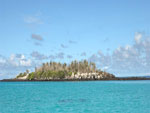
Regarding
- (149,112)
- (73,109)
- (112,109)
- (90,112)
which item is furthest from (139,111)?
(73,109)

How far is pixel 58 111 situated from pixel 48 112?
87.3 inches

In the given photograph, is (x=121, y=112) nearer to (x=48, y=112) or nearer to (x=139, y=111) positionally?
(x=139, y=111)

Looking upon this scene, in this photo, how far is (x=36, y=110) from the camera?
5009cm

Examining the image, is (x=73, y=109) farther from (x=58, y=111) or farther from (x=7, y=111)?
(x=7, y=111)

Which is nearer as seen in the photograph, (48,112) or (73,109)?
(48,112)

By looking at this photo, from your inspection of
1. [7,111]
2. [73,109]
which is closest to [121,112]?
[73,109]

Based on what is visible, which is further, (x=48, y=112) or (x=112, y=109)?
(x=112, y=109)

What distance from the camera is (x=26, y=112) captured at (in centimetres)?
4797

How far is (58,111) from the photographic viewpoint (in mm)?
48000

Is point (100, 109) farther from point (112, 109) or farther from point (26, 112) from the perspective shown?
point (26, 112)

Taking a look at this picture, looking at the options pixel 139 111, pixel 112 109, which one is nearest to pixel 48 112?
pixel 112 109

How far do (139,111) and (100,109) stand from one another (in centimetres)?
857

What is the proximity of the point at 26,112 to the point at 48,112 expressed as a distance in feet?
16.1

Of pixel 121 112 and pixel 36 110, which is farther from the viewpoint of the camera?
pixel 36 110
